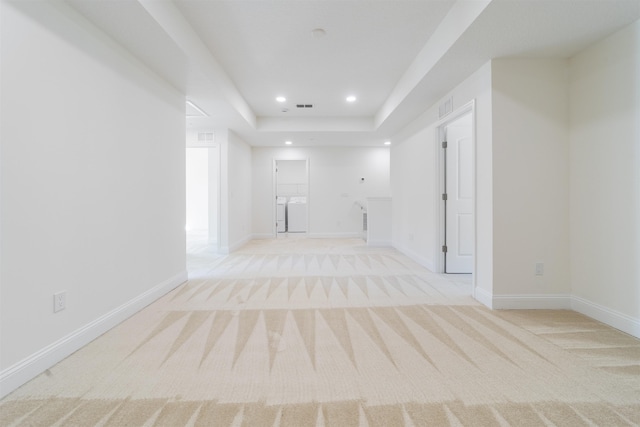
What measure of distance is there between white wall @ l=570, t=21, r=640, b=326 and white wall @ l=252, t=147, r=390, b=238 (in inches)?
207

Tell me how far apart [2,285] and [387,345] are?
86.7 inches

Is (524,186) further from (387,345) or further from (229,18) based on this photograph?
(229,18)

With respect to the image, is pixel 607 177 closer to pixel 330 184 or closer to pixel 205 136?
pixel 205 136

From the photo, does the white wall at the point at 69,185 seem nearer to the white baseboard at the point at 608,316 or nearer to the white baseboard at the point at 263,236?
the white baseboard at the point at 608,316

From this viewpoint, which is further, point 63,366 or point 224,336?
point 224,336

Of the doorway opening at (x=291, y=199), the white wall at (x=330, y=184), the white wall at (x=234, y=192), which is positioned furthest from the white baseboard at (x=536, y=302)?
the doorway opening at (x=291, y=199)

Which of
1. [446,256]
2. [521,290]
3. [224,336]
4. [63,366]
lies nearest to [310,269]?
[446,256]

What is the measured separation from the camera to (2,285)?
59.2 inches

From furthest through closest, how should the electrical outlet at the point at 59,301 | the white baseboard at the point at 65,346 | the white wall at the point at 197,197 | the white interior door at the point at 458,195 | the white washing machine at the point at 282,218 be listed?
the white wall at the point at 197,197, the white washing machine at the point at 282,218, the white interior door at the point at 458,195, the electrical outlet at the point at 59,301, the white baseboard at the point at 65,346

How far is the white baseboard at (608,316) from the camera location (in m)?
2.17

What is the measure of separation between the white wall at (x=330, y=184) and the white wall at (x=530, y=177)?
5.14 m

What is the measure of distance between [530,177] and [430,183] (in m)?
1.53

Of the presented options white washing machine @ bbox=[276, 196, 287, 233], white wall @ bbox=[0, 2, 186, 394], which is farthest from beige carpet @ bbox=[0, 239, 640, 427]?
white washing machine @ bbox=[276, 196, 287, 233]

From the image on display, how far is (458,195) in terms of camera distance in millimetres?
3947
